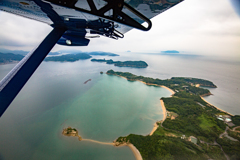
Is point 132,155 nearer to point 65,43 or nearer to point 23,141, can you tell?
point 65,43

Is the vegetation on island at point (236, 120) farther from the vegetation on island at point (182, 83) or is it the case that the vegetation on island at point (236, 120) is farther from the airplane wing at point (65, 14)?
the airplane wing at point (65, 14)

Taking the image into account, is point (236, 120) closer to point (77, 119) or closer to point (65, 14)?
point (65, 14)

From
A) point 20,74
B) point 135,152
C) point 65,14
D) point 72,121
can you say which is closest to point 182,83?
point 135,152

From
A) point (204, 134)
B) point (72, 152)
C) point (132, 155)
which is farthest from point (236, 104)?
point (72, 152)

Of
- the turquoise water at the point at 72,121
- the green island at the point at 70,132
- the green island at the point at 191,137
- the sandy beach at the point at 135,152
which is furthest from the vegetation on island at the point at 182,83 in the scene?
the green island at the point at 70,132

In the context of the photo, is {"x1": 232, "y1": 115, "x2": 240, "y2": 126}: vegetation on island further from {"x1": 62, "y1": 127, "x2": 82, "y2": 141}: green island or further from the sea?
{"x1": 62, "y1": 127, "x2": 82, "y2": 141}: green island

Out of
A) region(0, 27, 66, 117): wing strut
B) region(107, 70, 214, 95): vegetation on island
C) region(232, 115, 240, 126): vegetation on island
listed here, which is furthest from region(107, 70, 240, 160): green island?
region(0, 27, 66, 117): wing strut
